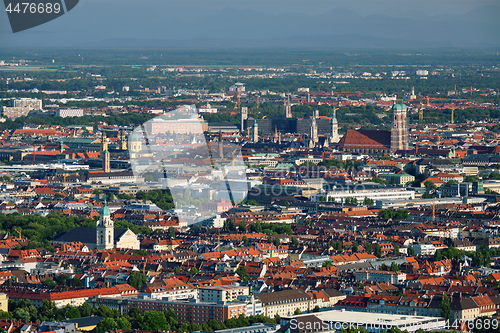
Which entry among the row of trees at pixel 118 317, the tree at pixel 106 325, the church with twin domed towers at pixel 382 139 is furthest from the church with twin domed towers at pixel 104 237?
the church with twin domed towers at pixel 382 139

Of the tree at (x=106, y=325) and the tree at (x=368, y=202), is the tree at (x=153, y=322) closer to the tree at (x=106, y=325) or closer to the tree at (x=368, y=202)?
the tree at (x=106, y=325)

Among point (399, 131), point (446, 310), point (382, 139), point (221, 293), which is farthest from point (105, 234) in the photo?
point (399, 131)

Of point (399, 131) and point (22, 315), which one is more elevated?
point (22, 315)

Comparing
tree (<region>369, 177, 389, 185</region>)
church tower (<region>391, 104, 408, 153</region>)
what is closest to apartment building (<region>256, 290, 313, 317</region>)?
tree (<region>369, 177, 389, 185</region>)

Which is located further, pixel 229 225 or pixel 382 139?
pixel 382 139

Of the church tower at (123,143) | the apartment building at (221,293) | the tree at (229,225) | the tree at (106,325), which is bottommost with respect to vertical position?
the church tower at (123,143)

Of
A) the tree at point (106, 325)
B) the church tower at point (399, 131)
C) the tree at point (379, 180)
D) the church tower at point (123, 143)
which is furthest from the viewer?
the church tower at point (399, 131)

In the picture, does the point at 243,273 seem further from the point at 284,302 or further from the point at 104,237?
the point at 104,237

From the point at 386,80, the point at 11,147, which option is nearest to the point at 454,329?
the point at 11,147
